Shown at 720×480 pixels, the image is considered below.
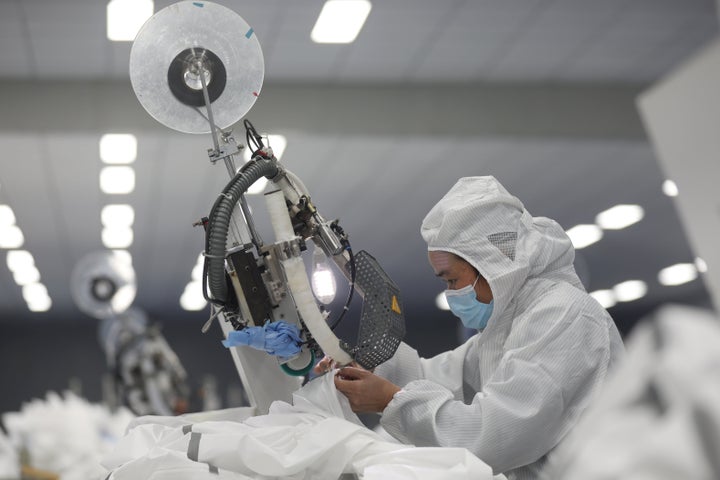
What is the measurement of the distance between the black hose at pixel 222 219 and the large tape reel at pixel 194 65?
304 mm

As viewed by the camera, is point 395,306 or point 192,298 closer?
point 395,306

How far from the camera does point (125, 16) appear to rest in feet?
18.1

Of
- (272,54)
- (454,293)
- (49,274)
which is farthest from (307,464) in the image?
(49,274)

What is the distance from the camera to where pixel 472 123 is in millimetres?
7152

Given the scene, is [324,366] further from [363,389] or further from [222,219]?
[222,219]

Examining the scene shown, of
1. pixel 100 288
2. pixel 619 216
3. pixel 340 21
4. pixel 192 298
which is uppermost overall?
pixel 340 21

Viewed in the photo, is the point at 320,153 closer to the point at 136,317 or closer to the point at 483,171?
the point at 483,171

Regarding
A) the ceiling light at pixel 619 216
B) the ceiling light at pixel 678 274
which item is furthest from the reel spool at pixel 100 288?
the ceiling light at pixel 678 274

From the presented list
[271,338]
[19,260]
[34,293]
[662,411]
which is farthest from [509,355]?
[34,293]

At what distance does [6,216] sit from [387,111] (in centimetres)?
424

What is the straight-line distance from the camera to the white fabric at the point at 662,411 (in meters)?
0.59

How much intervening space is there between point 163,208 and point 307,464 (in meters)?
7.64

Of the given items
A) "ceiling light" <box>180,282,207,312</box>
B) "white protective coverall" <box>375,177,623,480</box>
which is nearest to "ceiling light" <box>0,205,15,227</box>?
"ceiling light" <box>180,282,207,312</box>

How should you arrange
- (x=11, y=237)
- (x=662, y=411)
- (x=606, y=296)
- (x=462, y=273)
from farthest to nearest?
(x=606, y=296), (x=11, y=237), (x=462, y=273), (x=662, y=411)
